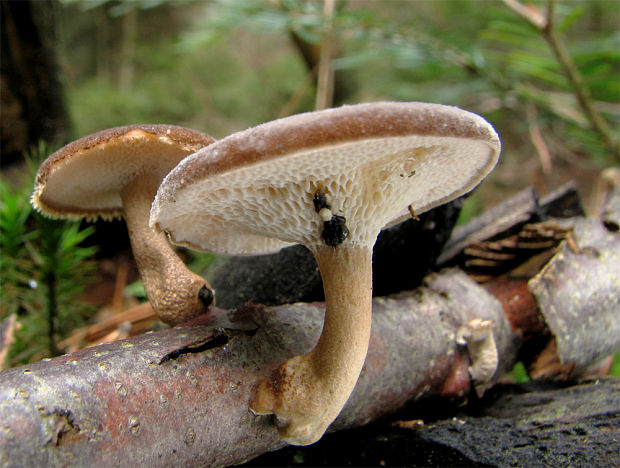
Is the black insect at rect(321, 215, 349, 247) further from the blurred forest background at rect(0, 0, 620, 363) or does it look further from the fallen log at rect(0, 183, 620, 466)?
the blurred forest background at rect(0, 0, 620, 363)

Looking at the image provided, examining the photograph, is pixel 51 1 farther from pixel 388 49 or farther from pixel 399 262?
pixel 399 262

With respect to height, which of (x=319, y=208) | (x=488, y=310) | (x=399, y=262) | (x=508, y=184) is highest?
(x=319, y=208)

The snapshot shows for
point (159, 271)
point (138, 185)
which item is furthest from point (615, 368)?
point (138, 185)

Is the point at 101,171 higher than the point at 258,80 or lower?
lower

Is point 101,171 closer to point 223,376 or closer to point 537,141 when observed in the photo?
point 223,376

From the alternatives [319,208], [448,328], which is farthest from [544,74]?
[319,208]
